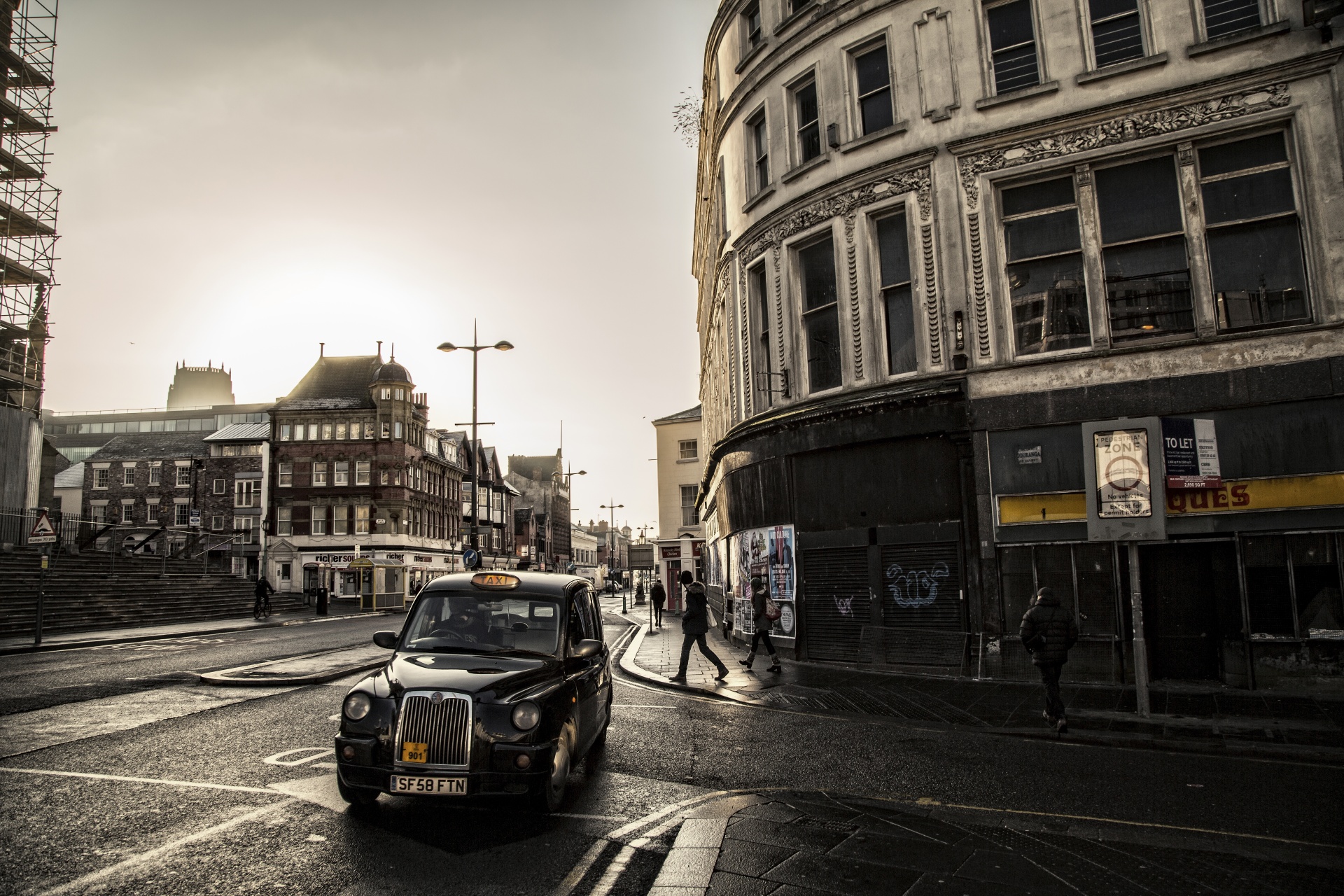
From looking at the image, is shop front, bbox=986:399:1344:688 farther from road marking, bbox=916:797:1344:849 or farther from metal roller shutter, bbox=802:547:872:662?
road marking, bbox=916:797:1344:849

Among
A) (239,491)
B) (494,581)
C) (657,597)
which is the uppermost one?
(239,491)

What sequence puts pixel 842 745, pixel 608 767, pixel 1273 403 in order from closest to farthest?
1. pixel 608 767
2. pixel 842 745
3. pixel 1273 403

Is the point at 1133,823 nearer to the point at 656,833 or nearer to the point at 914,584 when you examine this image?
the point at 656,833

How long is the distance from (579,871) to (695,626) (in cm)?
915

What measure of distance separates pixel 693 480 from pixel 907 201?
40.9 metres

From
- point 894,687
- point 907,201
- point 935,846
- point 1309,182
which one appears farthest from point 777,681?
point 1309,182

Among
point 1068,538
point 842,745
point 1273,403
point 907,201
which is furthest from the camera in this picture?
point 907,201

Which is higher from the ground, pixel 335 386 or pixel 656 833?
pixel 335 386

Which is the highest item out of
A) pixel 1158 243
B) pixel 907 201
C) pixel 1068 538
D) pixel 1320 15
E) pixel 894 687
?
pixel 1320 15

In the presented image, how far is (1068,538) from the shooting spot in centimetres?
1374

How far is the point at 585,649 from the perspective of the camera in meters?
7.02

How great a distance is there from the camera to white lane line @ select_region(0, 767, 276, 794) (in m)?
6.57

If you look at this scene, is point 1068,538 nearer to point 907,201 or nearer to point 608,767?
point 907,201

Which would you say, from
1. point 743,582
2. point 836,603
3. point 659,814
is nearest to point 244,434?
point 743,582
